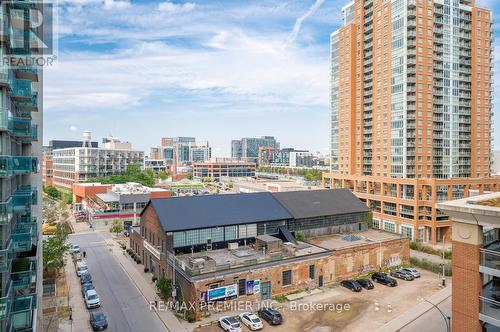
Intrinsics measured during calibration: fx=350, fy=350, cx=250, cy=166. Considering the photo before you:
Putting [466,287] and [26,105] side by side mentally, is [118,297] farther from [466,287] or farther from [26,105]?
[466,287]

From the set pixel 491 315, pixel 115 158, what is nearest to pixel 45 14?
pixel 491 315

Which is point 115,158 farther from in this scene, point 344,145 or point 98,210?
point 344,145

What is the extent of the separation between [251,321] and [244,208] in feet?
56.5

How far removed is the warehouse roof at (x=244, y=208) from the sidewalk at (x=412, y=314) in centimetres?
1797

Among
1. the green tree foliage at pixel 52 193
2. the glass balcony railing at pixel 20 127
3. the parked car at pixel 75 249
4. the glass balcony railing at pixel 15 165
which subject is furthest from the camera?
the green tree foliage at pixel 52 193

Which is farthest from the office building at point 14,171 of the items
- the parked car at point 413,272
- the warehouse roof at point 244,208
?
the parked car at point 413,272

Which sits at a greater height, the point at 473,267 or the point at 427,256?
the point at 473,267

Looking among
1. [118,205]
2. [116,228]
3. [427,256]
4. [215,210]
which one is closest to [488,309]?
[215,210]

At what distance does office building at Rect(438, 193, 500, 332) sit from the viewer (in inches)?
640

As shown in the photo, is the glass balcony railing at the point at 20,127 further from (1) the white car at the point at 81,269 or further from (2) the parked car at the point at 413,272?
(2) the parked car at the point at 413,272

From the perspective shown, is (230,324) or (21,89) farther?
(230,324)

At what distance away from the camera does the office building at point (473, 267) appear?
1625cm

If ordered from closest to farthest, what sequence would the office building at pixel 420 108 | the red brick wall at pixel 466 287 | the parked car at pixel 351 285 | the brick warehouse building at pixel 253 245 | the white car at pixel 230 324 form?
the red brick wall at pixel 466 287 < the white car at pixel 230 324 < the brick warehouse building at pixel 253 245 < the parked car at pixel 351 285 < the office building at pixel 420 108

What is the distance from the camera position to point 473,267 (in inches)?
658
